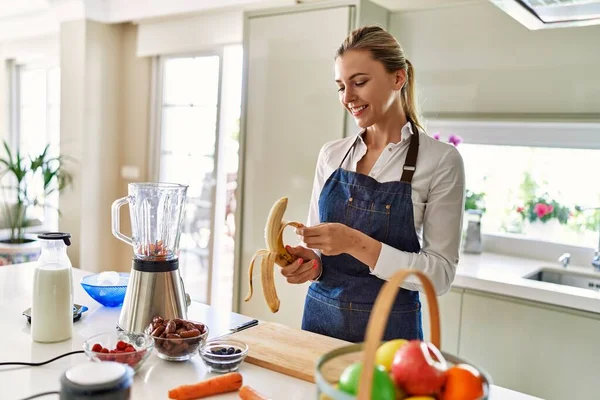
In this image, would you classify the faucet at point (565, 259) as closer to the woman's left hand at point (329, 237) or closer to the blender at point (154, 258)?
the woman's left hand at point (329, 237)

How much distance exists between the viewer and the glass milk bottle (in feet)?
Result: 4.19

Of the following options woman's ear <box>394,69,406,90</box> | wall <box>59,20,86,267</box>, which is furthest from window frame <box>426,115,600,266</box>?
wall <box>59,20,86,267</box>

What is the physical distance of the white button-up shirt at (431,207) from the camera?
136 centimetres

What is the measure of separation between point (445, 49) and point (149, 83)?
227 centimetres

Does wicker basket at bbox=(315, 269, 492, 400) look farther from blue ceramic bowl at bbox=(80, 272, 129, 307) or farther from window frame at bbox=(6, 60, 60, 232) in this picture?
window frame at bbox=(6, 60, 60, 232)

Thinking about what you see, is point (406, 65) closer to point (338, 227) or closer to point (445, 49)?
point (338, 227)

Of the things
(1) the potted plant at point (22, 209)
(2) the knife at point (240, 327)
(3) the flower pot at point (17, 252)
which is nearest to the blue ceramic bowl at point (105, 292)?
(2) the knife at point (240, 327)

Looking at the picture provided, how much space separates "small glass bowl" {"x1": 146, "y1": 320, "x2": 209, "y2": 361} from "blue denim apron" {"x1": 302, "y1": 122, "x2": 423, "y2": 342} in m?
0.42

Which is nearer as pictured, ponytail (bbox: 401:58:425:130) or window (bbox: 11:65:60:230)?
ponytail (bbox: 401:58:425:130)

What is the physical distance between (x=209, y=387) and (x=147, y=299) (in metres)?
0.34

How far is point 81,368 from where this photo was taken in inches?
32.4

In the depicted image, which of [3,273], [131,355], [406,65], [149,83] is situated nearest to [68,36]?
[149,83]

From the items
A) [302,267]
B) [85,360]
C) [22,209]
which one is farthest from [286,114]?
[22,209]

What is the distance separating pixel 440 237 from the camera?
55.3 inches
